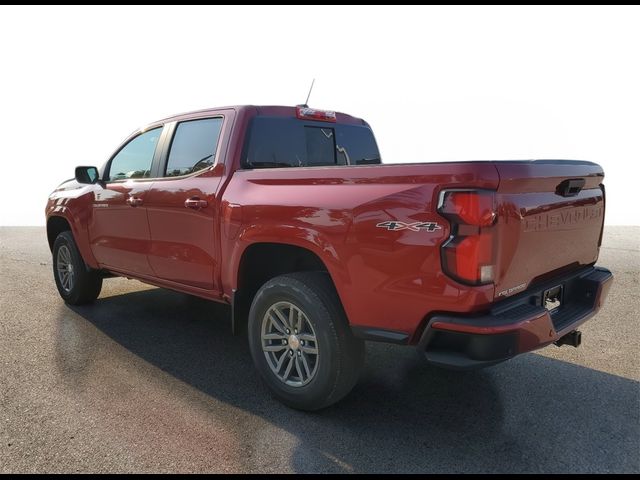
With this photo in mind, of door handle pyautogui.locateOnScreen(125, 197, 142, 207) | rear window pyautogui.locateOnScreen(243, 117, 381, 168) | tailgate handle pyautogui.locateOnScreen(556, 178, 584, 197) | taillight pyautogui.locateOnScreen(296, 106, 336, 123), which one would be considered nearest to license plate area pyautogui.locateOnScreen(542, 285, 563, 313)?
tailgate handle pyautogui.locateOnScreen(556, 178, 584, 197)

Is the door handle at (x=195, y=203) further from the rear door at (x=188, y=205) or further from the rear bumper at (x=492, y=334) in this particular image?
the rear bumper at (x=492, y=334)

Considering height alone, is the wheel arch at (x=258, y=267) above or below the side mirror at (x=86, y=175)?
below

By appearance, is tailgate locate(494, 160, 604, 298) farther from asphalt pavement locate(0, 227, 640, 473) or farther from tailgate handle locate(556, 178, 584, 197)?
asphalt pavement locate(0, 227, 640, 473)

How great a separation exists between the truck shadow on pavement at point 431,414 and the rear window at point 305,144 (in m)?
1.69

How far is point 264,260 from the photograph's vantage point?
11.5 feet

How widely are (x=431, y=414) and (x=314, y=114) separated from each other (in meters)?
2.61

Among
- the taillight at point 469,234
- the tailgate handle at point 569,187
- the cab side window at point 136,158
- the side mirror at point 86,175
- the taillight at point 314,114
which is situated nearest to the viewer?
the taillight at point 469,234

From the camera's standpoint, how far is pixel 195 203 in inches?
145

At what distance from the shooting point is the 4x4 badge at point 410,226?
238 centimetres

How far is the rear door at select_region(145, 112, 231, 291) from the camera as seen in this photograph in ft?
12.0

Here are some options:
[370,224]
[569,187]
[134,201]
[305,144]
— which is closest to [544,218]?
[569,187]

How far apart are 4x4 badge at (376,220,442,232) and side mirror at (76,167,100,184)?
3.67 meters

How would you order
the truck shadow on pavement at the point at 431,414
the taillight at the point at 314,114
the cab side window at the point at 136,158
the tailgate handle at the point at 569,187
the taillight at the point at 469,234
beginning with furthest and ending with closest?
the cab side window at the point at 136,158 → the taillight at the point at 314,114 → the tailgate handle at the point at 569,187 → the truck shadow on pavement at the point at 431,414 → the taillight at the point at 469,234

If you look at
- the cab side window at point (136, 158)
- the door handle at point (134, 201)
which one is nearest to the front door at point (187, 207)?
the door handle at point (134, 201)
